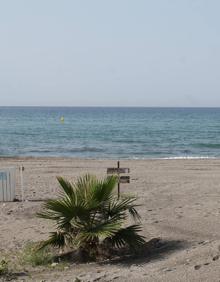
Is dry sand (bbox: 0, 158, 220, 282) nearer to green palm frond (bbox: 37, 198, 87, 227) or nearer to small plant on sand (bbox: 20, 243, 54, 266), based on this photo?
small plant on sand (bbox: 20, 243, 54, 266)

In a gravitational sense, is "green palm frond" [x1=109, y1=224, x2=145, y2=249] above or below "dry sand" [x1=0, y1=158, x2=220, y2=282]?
above

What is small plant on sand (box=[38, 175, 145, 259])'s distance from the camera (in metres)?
8.48

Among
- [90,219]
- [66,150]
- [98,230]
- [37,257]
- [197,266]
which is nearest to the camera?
[197,266]

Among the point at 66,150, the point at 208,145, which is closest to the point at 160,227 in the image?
the point at 66,150

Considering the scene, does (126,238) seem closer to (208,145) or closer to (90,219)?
(90,219)

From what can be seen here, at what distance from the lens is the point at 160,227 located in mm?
10742

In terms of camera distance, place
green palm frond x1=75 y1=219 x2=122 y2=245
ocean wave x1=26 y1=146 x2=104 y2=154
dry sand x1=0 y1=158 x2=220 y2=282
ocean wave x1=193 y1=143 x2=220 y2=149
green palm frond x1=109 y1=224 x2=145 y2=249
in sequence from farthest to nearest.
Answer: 1. ocean wave x1=193 y1=143 x2=220 y2=149
2. ocean wave x1=26 y1=146 x2=104 y2=154
3. green palm frond x1=109 y1=224 x2=145 y2=249
4. green palm frond x1=75 y1=219 x2=122 y2=245
5. dry sand x1=0 y1=158 x2=220 y2=282

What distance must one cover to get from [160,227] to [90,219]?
2541mm

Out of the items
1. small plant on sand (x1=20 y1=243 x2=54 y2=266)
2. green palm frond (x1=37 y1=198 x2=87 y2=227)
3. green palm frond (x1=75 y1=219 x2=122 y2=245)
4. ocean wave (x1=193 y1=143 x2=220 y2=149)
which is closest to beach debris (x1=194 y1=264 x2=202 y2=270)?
green palm frond (x1=75 y1=219 x2=122 y2=245)

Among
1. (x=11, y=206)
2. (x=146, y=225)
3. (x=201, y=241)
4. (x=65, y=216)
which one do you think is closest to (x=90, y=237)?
(x=65, y=216)

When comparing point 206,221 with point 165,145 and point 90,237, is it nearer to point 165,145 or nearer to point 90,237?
point 90,237

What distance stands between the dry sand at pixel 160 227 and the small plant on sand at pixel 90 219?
381mm

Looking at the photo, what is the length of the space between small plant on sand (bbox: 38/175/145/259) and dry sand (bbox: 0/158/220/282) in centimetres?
38

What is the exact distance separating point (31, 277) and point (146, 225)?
3527 millimetres
